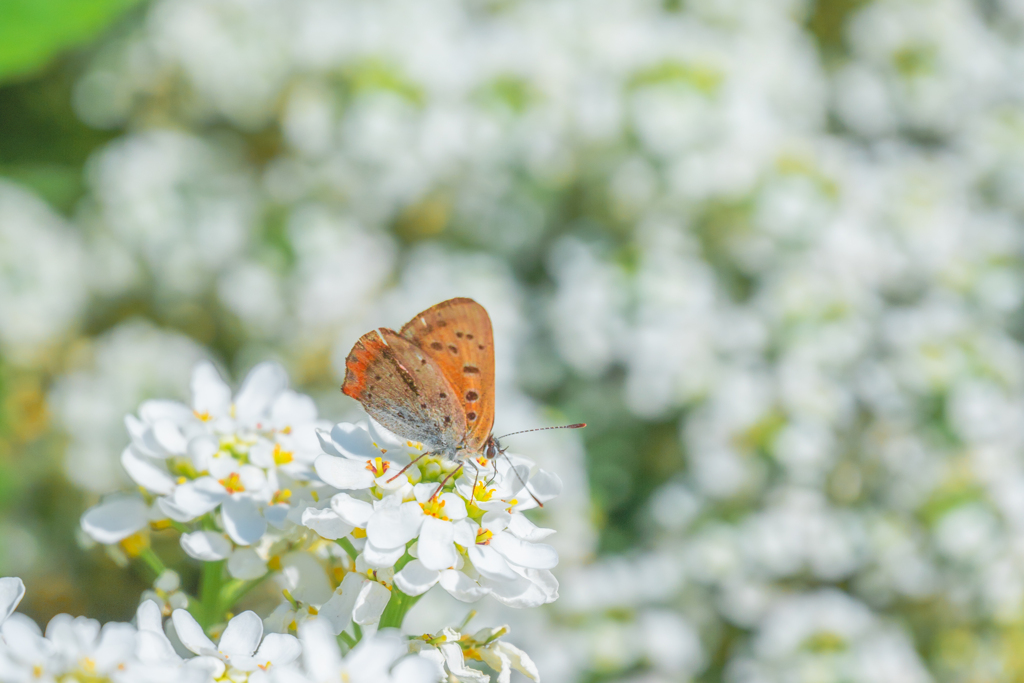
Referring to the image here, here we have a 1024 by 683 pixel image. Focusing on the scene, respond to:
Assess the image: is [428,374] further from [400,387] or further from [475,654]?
[475,654]

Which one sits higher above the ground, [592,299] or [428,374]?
[592,299]

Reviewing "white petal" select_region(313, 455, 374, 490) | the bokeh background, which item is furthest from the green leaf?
"white petal" select_region(313, 455, 374, 490)

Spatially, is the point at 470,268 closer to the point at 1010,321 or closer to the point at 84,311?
the point at 84,311

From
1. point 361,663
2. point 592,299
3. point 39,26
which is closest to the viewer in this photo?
point 361,663

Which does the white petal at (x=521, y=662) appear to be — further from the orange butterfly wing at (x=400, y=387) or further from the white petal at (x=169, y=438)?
the white petal at (x=169, y=438)

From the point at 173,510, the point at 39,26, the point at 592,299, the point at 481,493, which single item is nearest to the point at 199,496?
the point at 173,510

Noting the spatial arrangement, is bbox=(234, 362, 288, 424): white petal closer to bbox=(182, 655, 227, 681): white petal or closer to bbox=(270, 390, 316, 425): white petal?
bbox=(270, 390, 316, 425): white petal
